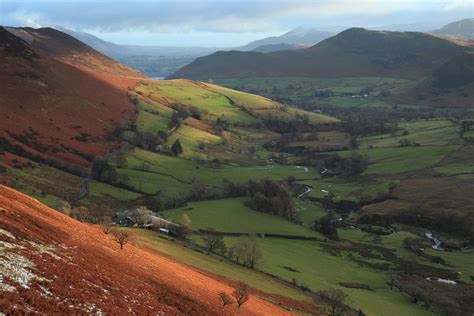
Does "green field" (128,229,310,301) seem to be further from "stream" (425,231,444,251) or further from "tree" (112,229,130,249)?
"stream" (425,231,444,251)

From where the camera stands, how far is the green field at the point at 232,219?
128 meters

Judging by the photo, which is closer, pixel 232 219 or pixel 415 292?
pixel 415 292

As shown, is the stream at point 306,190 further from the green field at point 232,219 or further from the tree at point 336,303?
the tree at point 336,303

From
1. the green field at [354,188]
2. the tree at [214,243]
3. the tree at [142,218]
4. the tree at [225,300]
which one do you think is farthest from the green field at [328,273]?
the green field at [354,188]

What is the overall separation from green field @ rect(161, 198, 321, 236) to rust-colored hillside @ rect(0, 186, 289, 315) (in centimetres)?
6700

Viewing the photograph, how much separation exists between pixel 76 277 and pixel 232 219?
9940cm

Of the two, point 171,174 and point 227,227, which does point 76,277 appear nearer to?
point 227,227

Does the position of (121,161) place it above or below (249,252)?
above

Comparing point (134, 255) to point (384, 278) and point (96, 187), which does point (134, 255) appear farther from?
point (96, 187)

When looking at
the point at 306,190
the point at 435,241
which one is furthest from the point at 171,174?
the point at 435,241

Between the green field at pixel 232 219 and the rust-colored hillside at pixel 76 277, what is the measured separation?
2638 inches

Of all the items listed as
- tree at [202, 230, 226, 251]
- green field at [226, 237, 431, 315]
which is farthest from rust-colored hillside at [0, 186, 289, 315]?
→ tree at [202, 230, 226, 251]

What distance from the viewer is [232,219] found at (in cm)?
13512

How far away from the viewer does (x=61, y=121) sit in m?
199
